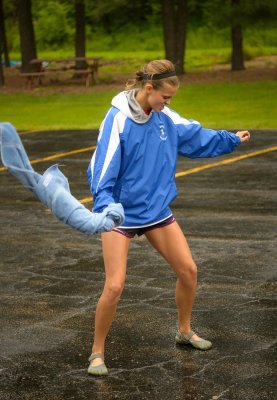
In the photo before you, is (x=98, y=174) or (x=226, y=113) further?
(x=226, y=113)

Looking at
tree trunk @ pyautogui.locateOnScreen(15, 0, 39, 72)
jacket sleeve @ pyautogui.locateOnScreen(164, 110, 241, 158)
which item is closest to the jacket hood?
jacket sleeve @ pyautogui.locateOnScreen(164, 110, 241, 158)

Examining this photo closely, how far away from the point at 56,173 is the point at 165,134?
53.8 inches

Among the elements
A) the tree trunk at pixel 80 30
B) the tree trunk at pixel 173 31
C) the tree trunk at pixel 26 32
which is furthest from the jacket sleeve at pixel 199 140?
the tree trunk at pixel 80 30

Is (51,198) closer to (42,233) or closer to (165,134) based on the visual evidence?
(165,134)

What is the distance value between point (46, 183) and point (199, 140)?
1736mm

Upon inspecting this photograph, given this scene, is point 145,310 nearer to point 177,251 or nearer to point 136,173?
point 177,251

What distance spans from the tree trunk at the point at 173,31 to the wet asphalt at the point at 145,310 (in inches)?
872

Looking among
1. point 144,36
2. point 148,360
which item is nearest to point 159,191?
point 148,360

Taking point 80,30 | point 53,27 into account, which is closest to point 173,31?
point 80,30

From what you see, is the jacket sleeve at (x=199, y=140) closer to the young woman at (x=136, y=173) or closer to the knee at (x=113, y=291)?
the young woman at (x=136, y=173)

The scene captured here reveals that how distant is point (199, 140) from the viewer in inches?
250

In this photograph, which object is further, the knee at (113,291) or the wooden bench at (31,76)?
the wooden bench at (31,76)

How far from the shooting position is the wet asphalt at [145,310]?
229 inches

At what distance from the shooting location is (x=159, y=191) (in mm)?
6051
